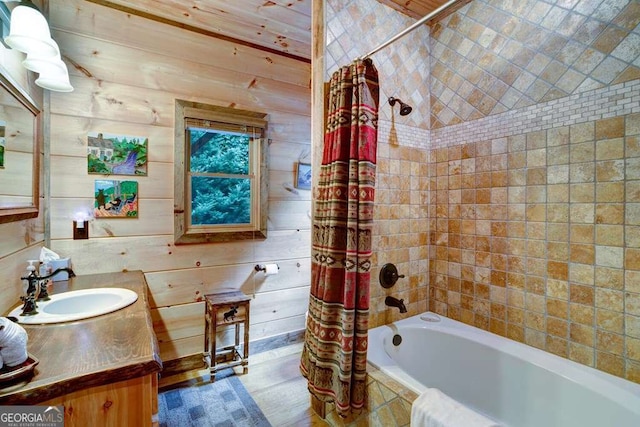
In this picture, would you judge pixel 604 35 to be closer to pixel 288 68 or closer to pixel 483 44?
pixel 483 44

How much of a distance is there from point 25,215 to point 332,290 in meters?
1.52

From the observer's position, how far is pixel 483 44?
1.80 metres

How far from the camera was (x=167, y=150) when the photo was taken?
2176 mm

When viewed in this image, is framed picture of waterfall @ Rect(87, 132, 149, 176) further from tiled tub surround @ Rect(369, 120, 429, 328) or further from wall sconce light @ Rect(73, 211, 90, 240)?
tiled tub surround @ Rect(369, 120, 429, 328)

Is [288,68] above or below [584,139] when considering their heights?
above

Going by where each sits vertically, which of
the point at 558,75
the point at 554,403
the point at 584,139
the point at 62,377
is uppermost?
the point at 558,75

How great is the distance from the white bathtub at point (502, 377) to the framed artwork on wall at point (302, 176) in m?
1.42

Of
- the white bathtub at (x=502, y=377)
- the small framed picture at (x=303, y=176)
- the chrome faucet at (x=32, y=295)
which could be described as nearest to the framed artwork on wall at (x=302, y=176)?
the small framed picture at (x=303, y=176)

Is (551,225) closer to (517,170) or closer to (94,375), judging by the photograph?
(517,170)

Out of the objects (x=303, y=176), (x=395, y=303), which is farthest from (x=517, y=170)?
(x=303, y=176)

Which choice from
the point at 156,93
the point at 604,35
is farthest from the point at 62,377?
the point at 604,35

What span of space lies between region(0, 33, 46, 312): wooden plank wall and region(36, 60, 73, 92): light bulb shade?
62 mm

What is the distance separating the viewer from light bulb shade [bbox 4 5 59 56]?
1234mm

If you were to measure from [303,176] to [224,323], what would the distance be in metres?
1.39
